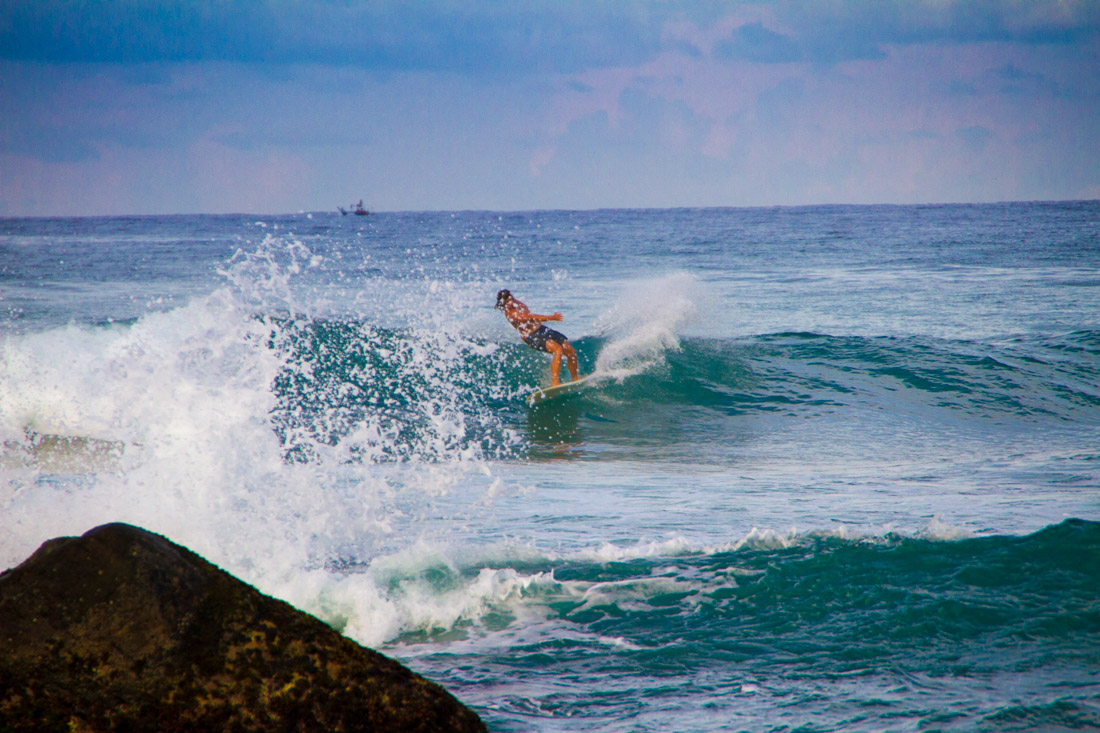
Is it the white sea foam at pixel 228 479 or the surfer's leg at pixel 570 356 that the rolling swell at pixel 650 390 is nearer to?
the surfer's leg at pixel 570 356

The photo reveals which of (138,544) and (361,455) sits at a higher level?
(138,544)

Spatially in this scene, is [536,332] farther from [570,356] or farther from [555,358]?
[570,356]

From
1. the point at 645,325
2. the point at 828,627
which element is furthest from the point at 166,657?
the point at 645,325

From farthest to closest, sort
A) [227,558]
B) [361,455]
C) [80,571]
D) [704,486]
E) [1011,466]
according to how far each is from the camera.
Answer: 1. [361,455]
2. [1011,466]
3. [704,486]
4. [227,558]
5. [80,571]

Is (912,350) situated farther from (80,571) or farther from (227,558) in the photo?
(80,571)

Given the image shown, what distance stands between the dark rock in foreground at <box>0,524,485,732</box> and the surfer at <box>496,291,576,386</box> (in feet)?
32.2

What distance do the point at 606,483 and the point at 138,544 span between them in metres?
5.62

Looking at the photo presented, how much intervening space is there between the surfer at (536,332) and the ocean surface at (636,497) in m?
0.71

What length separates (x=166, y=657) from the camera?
2312 millimetres

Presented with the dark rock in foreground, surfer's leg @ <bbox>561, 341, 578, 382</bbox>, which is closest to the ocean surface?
surfer's leg @ <bbox>561, 341, 578, 382</bbox>

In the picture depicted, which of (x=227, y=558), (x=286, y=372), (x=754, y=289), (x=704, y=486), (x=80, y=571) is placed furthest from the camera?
(x=754, y=289)

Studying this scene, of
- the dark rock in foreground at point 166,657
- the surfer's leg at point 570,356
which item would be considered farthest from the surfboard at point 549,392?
the dark rock in foreground at point 166,657

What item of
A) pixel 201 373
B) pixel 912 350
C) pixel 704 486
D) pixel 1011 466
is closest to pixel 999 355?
pixel 912 350

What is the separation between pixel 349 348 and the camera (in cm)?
1519
